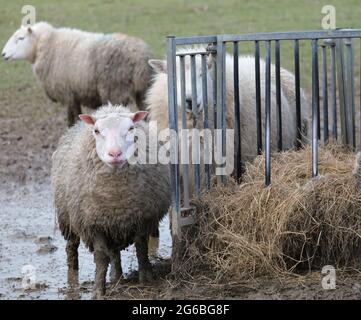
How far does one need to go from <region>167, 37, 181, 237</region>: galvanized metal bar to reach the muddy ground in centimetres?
48

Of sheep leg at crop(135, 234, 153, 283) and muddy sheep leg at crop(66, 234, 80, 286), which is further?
muddy sheep leg at crop(66, 234, 80, 286)

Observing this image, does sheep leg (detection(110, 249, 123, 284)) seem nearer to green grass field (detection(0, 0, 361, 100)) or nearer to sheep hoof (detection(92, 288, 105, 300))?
sheep hoof (detection(92, 288, 105, 300))

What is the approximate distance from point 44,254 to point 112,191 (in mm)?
1830

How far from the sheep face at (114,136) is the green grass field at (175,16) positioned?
9.96 metres

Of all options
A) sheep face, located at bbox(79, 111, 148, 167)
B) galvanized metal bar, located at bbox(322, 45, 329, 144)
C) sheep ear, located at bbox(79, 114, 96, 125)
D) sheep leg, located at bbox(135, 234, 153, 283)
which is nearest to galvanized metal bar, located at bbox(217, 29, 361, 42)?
galvanized metal bar, located at bbox(322, 45, 329, 144)

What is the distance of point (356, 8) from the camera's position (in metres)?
20.5

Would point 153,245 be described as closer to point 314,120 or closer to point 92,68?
point 314,120

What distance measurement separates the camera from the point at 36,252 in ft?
26.4

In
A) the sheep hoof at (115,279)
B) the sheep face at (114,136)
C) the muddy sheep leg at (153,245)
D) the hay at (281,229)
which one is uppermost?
the sheep face at (114,136)

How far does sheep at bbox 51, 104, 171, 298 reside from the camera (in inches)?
253

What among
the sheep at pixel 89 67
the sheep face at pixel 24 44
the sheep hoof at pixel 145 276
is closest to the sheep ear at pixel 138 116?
the sheep hoof at pixel 145 276

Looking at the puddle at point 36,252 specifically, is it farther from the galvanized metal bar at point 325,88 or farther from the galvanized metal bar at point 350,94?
the galvanized metal bar at point 350,94

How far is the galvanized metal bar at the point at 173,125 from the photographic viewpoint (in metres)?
6.61

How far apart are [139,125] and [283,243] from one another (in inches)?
A: 54.3
